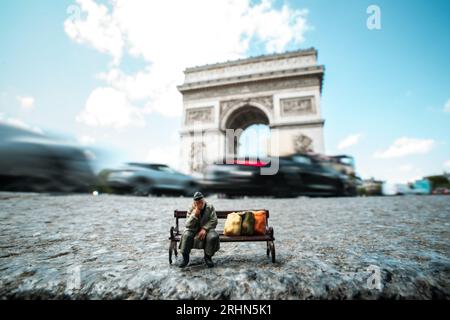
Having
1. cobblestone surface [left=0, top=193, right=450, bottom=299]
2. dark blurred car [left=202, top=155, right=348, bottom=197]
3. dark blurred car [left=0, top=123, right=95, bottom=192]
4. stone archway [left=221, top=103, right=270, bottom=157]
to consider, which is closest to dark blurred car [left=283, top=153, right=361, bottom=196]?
dark blurred car [left=202, top=155, right=348, bottom=197]

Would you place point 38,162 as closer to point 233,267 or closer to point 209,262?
point 209,262

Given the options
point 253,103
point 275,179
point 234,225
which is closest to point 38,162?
point 234,225

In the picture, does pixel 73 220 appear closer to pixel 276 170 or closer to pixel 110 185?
pixel 110 185

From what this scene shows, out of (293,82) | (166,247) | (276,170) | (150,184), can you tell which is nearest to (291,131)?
(293,82)

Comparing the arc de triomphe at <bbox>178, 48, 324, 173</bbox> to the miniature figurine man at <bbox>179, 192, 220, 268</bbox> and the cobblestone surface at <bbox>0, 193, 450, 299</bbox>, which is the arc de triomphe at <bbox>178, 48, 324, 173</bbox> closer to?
the cobblestone surface at <bbox>0, 193, 450, 299</bbox>

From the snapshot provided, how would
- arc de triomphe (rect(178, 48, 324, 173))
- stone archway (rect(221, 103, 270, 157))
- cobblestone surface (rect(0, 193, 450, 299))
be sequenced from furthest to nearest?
stone archway (rect(221, 103, 270, 157)) → arc de triomphe (rect(178, 48, 324, 173)) → cobblestone surface (rect(0, 193, 450, 299))

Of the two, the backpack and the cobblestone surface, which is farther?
the backpack

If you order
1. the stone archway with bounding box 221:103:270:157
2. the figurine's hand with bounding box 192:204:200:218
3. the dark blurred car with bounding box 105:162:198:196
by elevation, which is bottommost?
the figurine's hand with bounding box 192:204:200:218

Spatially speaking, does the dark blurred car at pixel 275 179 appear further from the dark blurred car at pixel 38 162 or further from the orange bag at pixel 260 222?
the orange bag at pixel 260 222
